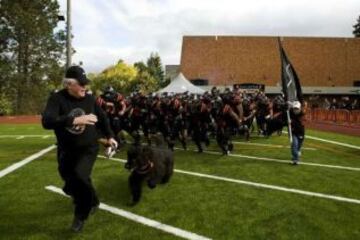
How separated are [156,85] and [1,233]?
94.7 m

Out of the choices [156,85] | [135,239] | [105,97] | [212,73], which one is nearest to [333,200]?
[135,239]

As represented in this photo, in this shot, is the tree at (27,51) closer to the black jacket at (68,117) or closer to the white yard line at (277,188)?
the white yard line at (277,188)

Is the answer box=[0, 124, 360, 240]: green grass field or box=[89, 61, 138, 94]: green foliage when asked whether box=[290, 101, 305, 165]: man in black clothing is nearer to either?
box=[0, 124, 360, 240]: green grass field

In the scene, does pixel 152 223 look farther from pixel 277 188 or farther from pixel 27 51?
pixel 27 51

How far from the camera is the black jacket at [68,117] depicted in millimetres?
6430

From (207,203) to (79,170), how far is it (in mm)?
2737

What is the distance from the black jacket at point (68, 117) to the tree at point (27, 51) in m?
46.6

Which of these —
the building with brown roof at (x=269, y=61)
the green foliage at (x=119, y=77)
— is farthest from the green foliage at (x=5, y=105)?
the green foliage at (x=119, y=77)

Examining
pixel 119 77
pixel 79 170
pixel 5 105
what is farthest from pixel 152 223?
pixel 119 77

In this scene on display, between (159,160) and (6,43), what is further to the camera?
(6,43)

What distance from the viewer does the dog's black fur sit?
27.3 feet

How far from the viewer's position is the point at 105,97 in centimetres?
1716

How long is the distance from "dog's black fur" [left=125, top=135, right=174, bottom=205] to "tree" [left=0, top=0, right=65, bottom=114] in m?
44.4

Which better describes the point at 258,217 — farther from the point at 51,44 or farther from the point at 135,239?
the point at 51,44
